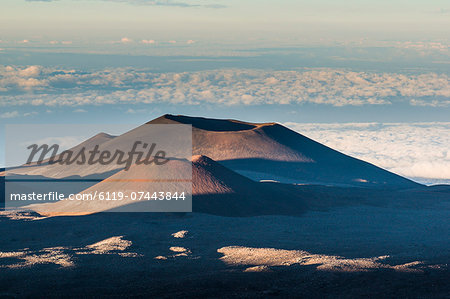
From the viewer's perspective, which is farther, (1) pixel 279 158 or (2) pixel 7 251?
(1) pixel 279 158

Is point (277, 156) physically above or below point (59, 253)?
below

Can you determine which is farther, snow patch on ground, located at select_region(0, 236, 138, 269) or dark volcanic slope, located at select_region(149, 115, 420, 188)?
dark volcanic slope, located at select_region(149, 115, 420, 188)

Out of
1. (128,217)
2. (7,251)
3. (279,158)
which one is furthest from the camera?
(279,158)

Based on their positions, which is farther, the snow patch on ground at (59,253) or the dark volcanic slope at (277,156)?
the dark volcanic slope at (277,156)

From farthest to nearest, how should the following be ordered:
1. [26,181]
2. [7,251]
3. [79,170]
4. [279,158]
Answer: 1. [279,158]
2. [79,170]
3. [26,181]
4. [7,251]

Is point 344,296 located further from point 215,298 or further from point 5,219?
point 5,219

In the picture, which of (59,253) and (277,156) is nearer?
(59,253)

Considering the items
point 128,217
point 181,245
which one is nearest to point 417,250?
point 181,245
